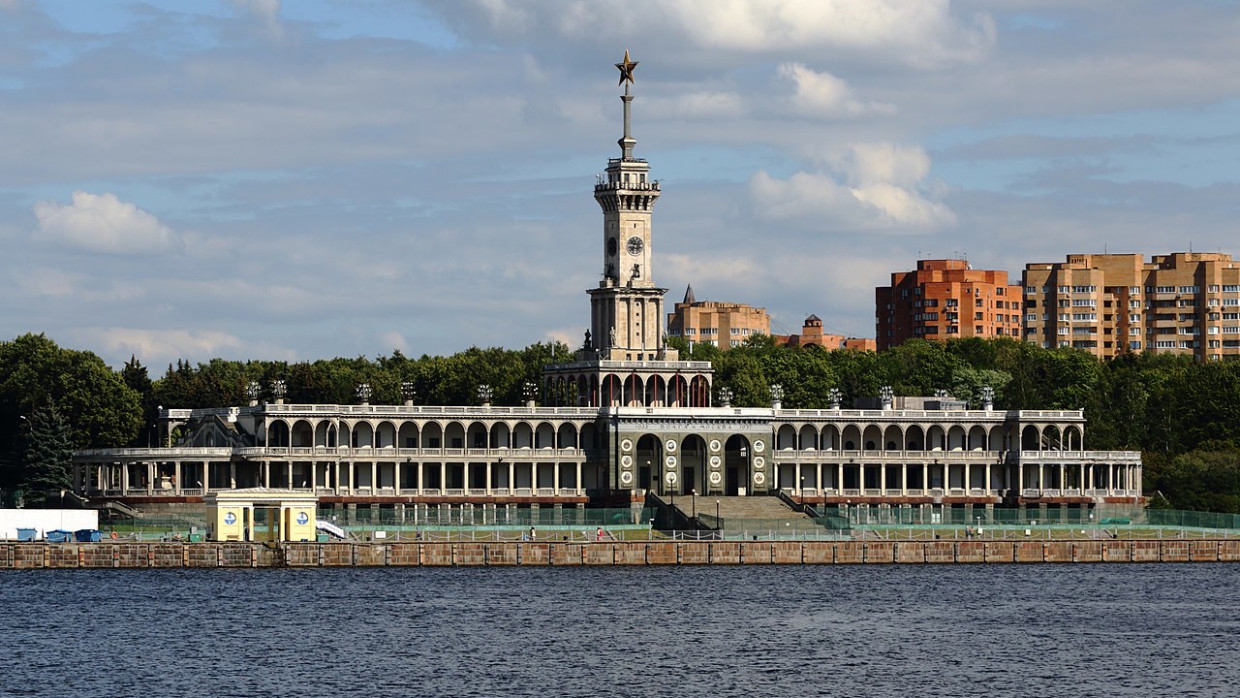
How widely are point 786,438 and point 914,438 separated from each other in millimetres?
10936

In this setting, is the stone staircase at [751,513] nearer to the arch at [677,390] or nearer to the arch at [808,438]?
the arch at [808,438]

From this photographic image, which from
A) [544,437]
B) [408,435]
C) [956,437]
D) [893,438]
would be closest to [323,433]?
[408,435]

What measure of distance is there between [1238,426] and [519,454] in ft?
188

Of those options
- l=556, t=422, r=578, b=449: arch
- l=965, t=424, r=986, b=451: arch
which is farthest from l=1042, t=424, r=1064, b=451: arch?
l=556, t=422, r=578, b=449: arch

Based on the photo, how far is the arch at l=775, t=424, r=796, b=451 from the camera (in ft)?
634

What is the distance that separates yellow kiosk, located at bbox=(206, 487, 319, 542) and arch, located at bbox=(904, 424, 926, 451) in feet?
208

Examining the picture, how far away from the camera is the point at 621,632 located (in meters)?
115

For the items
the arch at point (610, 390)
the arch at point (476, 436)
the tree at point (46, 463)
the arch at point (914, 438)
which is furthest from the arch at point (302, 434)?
the arch at point (914, 438)

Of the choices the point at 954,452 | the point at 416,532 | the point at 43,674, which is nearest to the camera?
the point at 43,674

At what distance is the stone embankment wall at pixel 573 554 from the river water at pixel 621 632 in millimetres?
969


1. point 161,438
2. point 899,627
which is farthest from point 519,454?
point 899,627

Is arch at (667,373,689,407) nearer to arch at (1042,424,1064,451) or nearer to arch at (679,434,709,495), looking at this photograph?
arch at (679,434,709,495)

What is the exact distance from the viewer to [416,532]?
489ft

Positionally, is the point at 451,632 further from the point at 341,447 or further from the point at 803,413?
the point at 803,413
